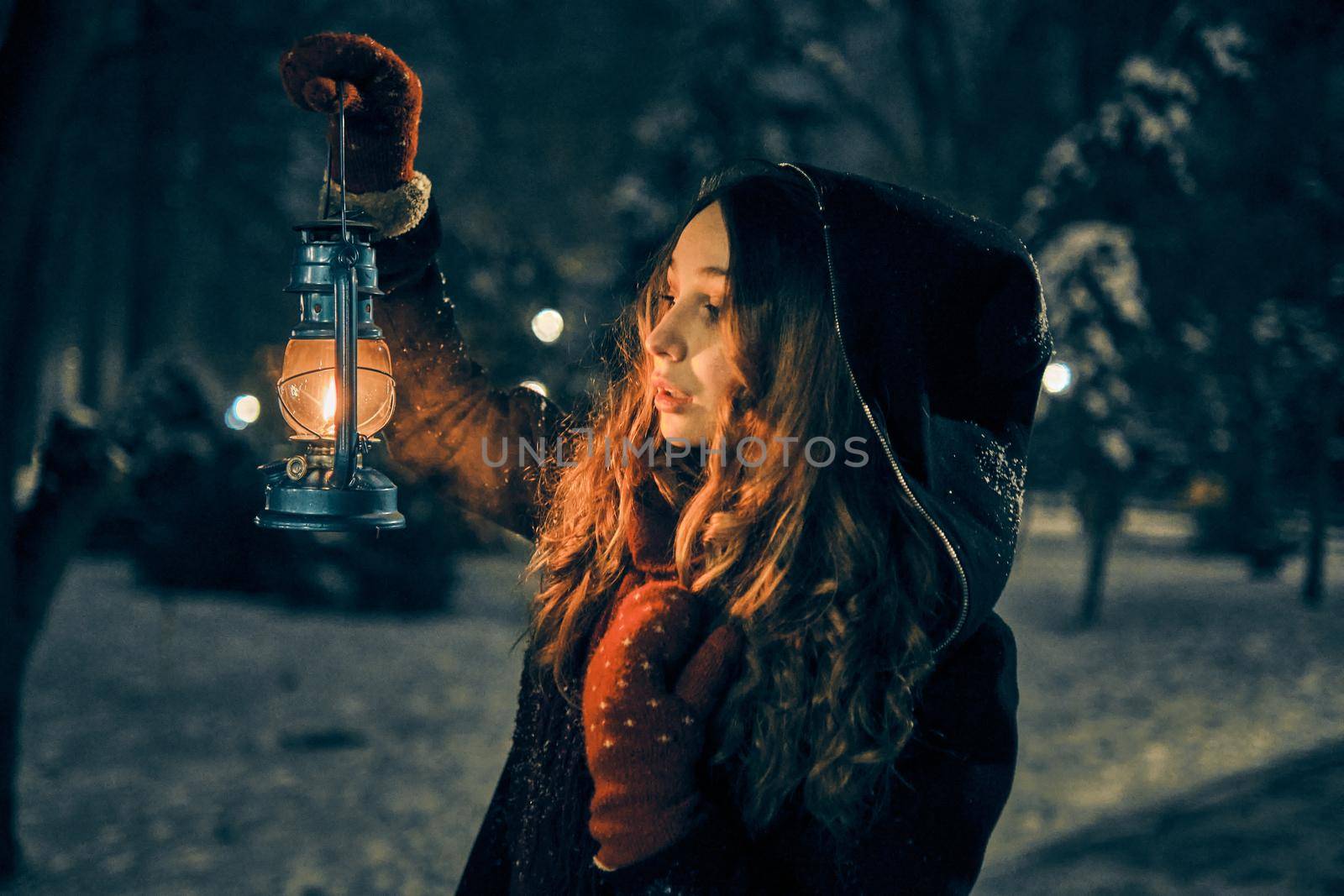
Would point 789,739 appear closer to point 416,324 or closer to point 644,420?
point 644,420

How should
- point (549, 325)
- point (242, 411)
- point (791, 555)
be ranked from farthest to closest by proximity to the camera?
point (549, 325) → point (242, 411) → point (791, 555)

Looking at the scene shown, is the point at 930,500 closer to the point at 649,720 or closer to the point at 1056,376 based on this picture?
the point at 649,720

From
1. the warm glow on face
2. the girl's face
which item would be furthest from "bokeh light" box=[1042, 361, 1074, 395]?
the warm glow on face

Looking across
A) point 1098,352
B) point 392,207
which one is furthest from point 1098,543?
point 392,207

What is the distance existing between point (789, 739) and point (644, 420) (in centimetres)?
68

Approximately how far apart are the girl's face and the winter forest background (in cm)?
40

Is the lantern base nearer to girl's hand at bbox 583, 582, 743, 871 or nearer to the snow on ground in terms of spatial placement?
girl's hand at bbox 583, 582, 743, 871

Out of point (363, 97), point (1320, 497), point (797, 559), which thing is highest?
point (363, 97)

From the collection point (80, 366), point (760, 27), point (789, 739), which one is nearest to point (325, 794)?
point (789, 739)

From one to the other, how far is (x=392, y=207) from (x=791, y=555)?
0.83 metres

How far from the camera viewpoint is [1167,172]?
11336 millimetres

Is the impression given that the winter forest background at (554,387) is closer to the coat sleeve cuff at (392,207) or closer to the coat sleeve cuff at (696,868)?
the coat sleeve cuff at (392,207)

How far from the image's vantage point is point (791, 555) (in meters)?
1.76

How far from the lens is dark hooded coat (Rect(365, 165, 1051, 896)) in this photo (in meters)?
1.58
